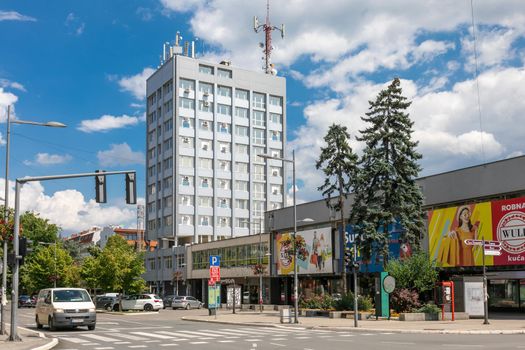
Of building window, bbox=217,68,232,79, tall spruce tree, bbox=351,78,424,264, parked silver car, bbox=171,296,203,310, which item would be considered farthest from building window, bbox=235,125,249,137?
tall spruce tree, bbox=351,78,424,264

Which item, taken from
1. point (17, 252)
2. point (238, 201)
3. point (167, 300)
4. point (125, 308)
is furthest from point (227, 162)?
point (17, 252)

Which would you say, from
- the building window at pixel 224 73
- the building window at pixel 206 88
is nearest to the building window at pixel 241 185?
the building window at pixel 206 88

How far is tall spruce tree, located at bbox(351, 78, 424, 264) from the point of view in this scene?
43375 mm

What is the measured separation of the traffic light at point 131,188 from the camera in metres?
23.5

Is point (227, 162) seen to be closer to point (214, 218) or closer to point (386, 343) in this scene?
point (214, 218)

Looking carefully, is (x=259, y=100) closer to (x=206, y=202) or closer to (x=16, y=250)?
(x=206, y=202)

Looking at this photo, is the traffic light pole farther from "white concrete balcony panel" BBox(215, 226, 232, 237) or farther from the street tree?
"white concrete balcony panel" BBox(215, 226, 232, 237)

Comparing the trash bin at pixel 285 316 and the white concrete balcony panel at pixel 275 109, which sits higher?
the white concrete balcony panel at pixel 275 109

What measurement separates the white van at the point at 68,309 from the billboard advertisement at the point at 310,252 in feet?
97.7

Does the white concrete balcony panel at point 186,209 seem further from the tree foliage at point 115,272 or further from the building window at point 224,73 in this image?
the tree foliage at point 115,272

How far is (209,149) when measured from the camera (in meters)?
101

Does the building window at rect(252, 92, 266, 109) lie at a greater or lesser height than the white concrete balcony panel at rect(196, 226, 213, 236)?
greater

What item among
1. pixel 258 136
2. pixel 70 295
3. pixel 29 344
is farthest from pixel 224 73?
pixel 29 344

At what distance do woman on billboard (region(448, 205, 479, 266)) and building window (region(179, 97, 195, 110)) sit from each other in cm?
6296
